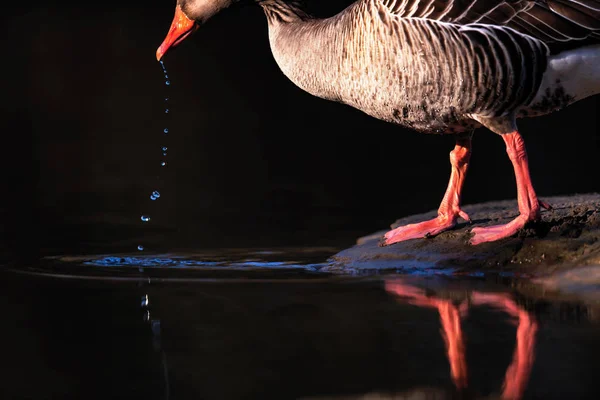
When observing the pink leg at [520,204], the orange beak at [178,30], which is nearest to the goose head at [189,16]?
the orange beak at [178,30]

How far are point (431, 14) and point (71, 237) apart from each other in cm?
354

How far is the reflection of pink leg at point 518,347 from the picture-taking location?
4.35 m

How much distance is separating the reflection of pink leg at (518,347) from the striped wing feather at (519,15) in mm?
1936

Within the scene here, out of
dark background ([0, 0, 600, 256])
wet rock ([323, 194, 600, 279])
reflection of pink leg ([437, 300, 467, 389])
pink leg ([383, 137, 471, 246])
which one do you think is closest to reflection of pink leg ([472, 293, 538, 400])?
reflection of pink leg ([437, 300, 467, 389])

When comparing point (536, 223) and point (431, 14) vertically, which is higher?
point (431, 14)

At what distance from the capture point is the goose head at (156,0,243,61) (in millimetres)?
8516

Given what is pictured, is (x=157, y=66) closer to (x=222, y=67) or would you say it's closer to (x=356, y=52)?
(x=222, y=67)

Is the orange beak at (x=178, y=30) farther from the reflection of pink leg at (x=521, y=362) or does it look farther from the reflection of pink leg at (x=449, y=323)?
the reflection of pink leg at (x=521, y=362)

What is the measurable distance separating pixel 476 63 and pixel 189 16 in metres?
2.58

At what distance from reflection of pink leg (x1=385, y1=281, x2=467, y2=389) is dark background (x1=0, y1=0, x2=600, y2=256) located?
7.15 ft

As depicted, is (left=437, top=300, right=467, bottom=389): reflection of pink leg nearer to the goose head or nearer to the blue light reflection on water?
the blue light reflection on water

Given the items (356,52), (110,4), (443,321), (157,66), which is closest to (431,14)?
(356,52)

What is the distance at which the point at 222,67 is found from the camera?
69.7 ft

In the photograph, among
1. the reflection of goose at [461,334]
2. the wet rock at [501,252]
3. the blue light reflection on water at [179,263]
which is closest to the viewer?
the reflection of goose at [461,334]
